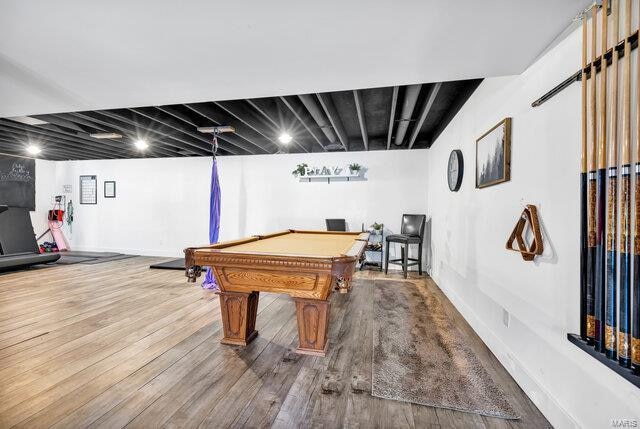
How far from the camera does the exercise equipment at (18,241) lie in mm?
5156

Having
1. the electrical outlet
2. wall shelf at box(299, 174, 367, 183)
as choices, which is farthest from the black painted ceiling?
the electrical outlet

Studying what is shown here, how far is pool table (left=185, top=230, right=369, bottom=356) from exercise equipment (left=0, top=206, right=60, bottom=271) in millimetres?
5194

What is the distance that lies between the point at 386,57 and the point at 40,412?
122 inches

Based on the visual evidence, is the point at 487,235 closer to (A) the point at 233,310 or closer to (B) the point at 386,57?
(B) the point at 386,57

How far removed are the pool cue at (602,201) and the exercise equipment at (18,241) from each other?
7.58m

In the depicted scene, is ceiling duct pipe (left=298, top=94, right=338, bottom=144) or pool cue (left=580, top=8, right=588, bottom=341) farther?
ceiling duct pipe (left=298, top=94, right=338, bottom=144)

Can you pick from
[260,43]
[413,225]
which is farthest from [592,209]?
[413,225]

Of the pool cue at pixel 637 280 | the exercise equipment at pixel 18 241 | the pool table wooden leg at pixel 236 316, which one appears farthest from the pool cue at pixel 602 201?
the exercise equipment at pixel 18 241

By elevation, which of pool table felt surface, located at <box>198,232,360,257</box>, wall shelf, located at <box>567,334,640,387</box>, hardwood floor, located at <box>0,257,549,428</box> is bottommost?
hardwood floor, located at <box>0,257,549,428</box>

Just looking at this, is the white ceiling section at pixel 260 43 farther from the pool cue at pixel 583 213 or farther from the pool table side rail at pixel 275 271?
the pool table side rail at pixel 275 271

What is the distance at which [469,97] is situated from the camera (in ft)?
10.4

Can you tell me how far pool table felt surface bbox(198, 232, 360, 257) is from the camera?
2.39m

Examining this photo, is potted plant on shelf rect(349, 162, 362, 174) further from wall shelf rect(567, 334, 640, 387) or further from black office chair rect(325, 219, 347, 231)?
wall shelf rect(567, 334, 640, 387)

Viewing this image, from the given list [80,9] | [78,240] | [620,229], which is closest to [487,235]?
[620,229]
